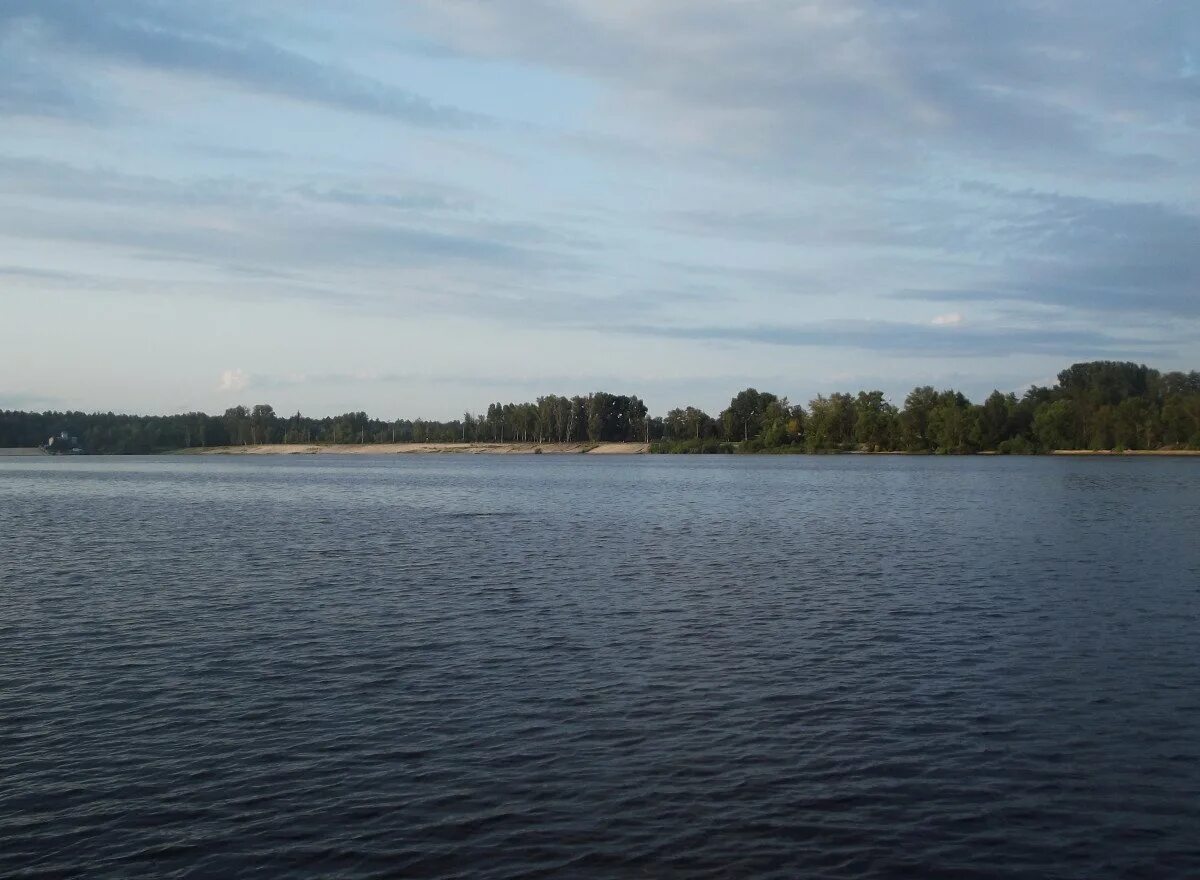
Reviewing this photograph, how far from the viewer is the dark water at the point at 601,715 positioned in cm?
1152

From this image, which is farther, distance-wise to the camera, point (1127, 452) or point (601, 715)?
point (1127, 452)

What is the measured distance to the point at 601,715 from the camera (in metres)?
16.3

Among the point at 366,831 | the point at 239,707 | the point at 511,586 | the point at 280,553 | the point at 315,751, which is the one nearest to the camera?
the point at 366,831

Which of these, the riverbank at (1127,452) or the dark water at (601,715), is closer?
the dark water at (601,715)

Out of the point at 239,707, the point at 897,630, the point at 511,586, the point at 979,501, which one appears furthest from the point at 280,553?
the point at 979,501

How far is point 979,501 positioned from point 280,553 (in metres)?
48.0

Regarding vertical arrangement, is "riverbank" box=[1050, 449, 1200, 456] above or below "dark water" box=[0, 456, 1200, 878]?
above

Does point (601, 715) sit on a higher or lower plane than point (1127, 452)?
lower

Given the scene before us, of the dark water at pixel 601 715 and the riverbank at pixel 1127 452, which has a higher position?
the riverbank at pixel 1127 452

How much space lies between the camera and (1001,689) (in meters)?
18.0

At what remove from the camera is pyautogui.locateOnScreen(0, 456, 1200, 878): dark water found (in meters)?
11.5

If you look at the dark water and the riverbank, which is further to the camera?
the riverbank

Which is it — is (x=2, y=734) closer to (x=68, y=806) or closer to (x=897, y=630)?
(x=68, y=806)

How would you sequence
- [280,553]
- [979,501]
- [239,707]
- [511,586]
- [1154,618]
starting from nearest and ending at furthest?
[239,707] < [1154,618] < [511,586] < [280,553] < [979,501]
